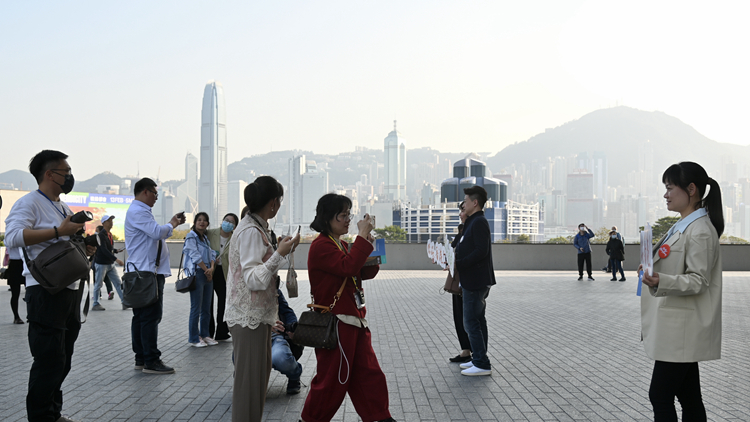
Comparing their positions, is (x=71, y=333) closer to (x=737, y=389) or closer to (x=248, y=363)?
(x=248, y=363)

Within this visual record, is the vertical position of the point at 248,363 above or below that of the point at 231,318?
below

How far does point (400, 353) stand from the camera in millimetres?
6367

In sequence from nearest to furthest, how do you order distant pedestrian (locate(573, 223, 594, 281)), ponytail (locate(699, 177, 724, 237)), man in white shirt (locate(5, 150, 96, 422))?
1. ponytail (locate(699, 177, 724, 237))
2. man in white shirt (locate(5, 150, 96, 422))
3. distant pedestrian (locate(573, 223, 594, 281))

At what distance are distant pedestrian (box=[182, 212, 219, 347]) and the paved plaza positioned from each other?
26cm

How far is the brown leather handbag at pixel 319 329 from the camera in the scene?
328cm

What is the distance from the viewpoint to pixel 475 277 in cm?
520

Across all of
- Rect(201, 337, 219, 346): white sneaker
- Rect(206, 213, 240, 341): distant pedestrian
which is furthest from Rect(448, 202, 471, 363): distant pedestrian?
Rect(201, 337, 219, 346): white sneaker

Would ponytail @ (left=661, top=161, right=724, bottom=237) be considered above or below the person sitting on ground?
above

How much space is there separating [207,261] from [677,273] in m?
5.75

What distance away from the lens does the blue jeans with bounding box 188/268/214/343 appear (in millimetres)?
6758

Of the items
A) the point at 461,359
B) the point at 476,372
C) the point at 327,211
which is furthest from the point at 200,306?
the point at 327,211

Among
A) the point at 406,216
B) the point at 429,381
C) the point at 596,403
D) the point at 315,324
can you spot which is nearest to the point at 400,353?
the point at 429,381

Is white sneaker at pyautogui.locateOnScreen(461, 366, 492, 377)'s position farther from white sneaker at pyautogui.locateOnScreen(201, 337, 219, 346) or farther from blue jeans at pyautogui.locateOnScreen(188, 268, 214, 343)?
blue jeans at pyautogui.locateOnScreen(188, 268, 214, 343)

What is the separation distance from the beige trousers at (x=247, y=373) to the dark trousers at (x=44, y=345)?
1.28 meters
